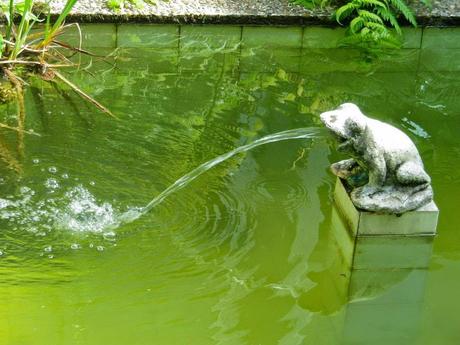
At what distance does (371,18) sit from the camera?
25.4ft

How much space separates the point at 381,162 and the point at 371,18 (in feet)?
12.5

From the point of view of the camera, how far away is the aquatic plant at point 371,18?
7.62m

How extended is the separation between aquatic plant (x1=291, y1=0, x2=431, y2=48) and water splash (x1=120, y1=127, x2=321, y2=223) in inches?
86.8

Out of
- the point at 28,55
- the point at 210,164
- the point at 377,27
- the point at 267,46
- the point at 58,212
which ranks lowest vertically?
the point at 58,212

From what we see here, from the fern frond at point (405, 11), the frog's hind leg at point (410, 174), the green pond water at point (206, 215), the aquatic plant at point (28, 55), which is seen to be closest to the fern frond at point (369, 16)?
the fern frond at point (405, 11)

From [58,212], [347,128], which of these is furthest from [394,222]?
[58,212]

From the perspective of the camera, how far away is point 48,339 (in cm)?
363

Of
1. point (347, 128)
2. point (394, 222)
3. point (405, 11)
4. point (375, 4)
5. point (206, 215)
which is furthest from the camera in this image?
point (375, 4)

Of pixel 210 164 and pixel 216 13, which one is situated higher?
pixel 216 13

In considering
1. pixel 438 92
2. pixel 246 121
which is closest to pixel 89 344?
pixel 246 121

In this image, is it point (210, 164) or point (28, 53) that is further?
point (28, 53)

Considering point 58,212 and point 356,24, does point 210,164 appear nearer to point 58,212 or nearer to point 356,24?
point 58,212

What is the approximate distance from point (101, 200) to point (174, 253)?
0.75 metres

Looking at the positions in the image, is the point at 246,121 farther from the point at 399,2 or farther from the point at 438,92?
the point at 399,2
